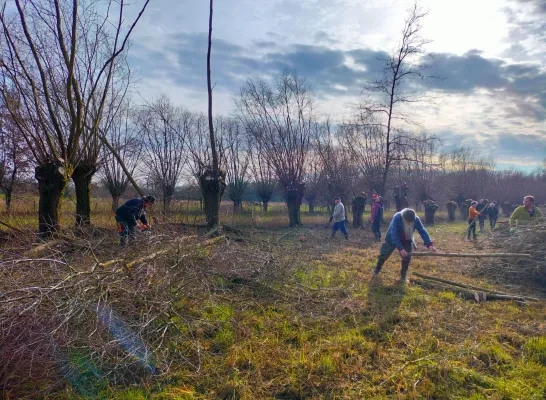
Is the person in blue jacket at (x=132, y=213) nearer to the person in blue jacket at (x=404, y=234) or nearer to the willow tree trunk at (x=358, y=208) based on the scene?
the person in blue jacket at (x=404, y=234)

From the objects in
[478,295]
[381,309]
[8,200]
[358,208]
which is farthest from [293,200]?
[381,309]

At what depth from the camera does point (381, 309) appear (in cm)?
505

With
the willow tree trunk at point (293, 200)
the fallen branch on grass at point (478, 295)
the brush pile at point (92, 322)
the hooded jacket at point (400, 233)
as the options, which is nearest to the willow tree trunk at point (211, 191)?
the hooded jacket at point (400, 233)

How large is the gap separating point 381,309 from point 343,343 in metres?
1.40

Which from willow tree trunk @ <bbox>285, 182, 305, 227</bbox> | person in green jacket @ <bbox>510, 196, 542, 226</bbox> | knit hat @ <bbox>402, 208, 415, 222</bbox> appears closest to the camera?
knit hat @ <bbox>402, 208, 415, 222</bbox>

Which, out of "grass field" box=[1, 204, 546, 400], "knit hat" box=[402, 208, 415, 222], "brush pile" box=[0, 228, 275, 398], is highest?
"knit hat" box=[402, 208, 415, 222]

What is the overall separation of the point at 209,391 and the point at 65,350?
4.57 ft

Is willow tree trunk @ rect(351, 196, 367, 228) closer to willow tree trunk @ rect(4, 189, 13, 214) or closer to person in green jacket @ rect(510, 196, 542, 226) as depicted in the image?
person in green jacket @ rect(510, 196, 542, 226)

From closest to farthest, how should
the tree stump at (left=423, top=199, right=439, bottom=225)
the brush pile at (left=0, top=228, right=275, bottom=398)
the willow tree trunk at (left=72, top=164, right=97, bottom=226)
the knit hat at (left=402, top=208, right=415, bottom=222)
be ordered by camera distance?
the brush pile at (left=0, top=228, right=275, bottom=398)
the knit hat at (left=402, top=208, right=415, bottom=222)
the willow tree trunk at (left=72, top=164, right=97, bottom=226)
the tree stump at (left=423, top=199, right=439, bottom=225)

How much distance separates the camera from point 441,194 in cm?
3741

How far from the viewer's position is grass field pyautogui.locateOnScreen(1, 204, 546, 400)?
10.1 feet

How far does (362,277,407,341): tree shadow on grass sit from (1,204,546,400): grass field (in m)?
0.02

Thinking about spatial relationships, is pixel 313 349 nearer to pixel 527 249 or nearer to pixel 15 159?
pixel 527 249

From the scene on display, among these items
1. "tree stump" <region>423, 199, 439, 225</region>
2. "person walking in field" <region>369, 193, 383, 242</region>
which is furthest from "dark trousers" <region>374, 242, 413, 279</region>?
"tree stump" <region>423, 199, 439, 225</region>
